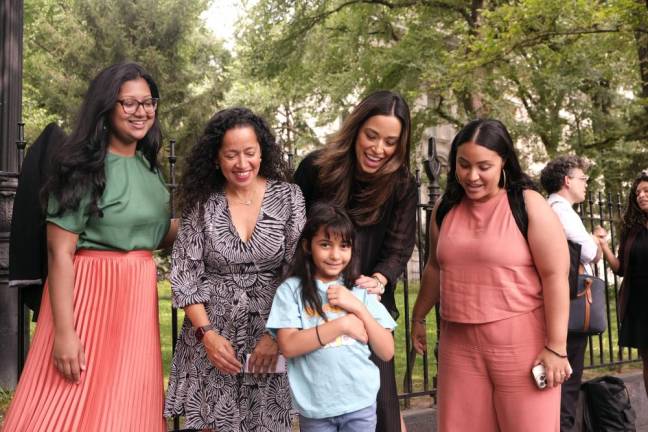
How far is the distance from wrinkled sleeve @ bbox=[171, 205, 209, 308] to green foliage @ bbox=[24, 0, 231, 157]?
1824 centimetres

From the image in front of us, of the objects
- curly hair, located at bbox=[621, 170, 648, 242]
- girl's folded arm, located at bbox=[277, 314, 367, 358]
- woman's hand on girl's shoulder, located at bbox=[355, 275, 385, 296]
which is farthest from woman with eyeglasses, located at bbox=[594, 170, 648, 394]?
girl's folded arm, located at bbox=[277, 314, 367, 358]

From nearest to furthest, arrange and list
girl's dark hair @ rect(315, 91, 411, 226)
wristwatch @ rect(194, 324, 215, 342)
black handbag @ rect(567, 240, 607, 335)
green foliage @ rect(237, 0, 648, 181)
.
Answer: wristwatch @ rect(194, 324, 215, 342) < girl's dark hair @ rect(315, 91, 411, 226) < black handbag @ rect(567, 240, 607, 335) < green foliage @ rect(237, 0, 648, 181)

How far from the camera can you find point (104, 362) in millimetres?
2771

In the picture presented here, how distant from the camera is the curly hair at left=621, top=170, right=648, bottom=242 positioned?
5.59 metres

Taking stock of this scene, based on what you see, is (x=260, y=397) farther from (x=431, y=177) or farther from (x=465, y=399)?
(x=431, y=177)

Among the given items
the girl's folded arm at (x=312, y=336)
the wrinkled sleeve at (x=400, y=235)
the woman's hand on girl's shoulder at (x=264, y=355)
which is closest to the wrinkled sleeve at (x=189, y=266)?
the woman's hand on girl's shoulder at (x=264, y=355)

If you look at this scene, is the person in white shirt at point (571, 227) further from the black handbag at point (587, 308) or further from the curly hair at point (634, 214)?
the curly hair at point (634, 214)

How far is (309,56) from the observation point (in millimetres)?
20031

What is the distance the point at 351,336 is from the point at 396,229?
2.14ft

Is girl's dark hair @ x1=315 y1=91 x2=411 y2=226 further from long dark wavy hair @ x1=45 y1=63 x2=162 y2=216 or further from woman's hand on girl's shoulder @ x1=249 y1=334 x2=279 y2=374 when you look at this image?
long dark wavy hair @ x1=45 y1=63 x2=162 y2=216

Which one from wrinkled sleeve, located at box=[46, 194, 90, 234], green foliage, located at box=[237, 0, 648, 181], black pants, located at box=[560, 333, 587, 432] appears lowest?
black pants, located at box=[560, 333, 587, 432]

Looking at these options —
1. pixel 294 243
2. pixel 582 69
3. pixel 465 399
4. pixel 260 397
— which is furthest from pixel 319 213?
pixel 582 69

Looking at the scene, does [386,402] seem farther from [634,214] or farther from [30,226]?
[634,214]

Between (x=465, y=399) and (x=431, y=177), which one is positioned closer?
(x=465, y=399)
